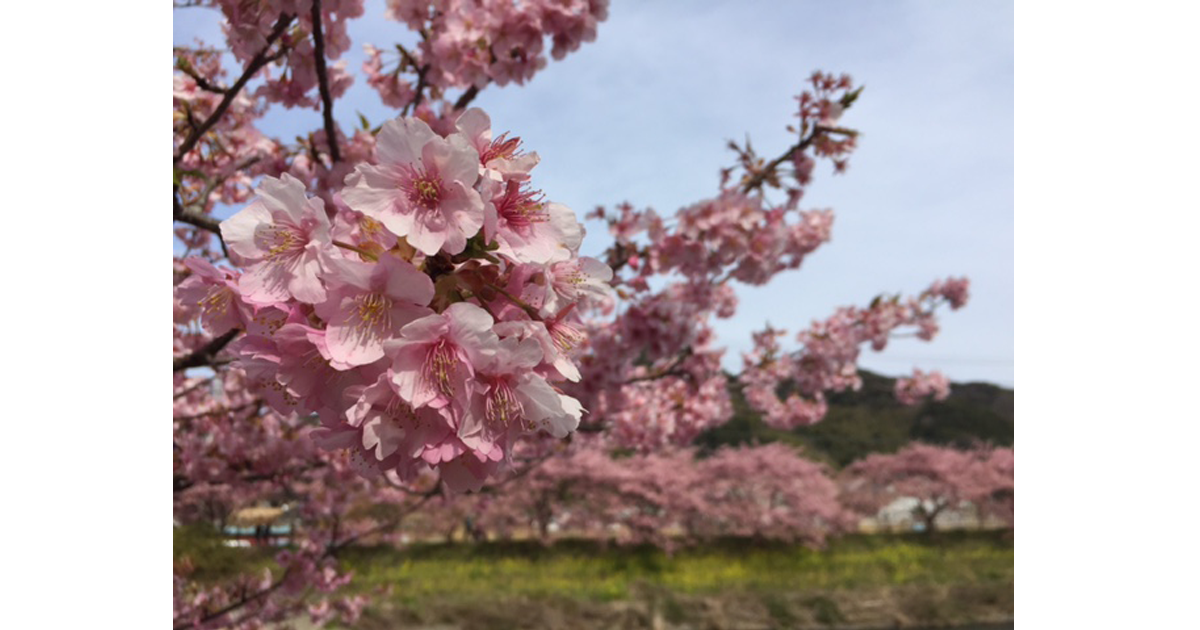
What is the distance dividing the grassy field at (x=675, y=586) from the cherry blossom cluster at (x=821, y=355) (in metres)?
4.07

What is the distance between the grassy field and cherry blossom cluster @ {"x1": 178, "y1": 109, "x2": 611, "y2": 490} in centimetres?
698

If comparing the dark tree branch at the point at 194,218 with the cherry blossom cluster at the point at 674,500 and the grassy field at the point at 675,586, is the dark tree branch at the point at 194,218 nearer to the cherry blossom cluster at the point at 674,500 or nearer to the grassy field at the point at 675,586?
the grassy field at the point at 675,586

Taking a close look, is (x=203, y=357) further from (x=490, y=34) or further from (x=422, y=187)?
(x=422, y=187)

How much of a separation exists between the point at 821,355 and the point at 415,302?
13.3 feet

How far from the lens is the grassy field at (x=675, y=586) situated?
28.8 feet

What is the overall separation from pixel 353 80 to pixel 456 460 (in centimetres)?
188

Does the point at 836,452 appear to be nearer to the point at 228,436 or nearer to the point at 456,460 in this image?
the point at 228,436

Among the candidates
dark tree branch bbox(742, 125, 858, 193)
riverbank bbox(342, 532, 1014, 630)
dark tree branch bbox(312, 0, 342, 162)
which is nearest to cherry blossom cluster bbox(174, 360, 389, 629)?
dark tree branch bbox(312, 0, 342, 162)

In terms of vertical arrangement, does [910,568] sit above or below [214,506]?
below

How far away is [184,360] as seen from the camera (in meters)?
1.69

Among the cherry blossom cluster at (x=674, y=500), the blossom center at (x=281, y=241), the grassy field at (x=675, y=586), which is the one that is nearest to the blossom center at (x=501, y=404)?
the blossom center at (x=281, y=241)

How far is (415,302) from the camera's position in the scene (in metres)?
0.68

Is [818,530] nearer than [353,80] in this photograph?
No

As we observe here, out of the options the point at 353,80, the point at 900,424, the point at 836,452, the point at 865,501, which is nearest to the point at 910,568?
the point at 865,501
